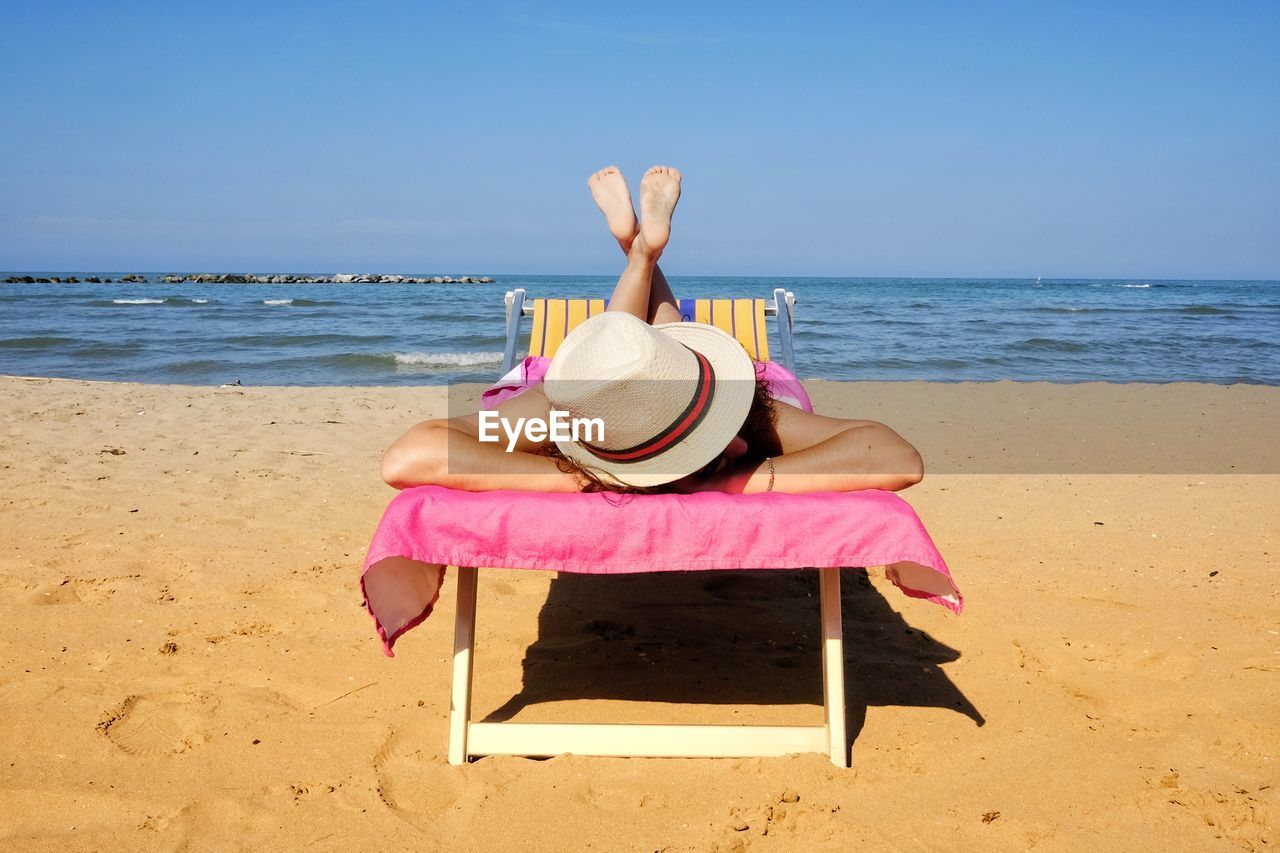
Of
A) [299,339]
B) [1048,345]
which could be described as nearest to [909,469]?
[1048,345]

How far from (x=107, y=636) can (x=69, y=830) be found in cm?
115

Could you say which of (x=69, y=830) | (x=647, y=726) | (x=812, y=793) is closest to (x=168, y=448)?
(x=69, y=830)

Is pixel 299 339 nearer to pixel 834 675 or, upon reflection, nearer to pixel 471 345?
pixel 471 345

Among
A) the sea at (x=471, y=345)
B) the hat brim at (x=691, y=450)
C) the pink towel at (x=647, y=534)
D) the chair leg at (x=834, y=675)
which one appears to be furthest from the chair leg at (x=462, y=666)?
the sea at (x=471, y=345)

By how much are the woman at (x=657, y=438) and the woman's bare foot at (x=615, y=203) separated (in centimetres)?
114

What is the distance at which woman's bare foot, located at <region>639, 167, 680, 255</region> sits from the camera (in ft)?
11.5

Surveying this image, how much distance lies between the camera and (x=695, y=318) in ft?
16.0

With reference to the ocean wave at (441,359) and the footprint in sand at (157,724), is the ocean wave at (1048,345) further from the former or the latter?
the footprint in sand at (157,724)

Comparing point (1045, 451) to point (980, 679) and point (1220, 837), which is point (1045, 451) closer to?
point (980, 679)

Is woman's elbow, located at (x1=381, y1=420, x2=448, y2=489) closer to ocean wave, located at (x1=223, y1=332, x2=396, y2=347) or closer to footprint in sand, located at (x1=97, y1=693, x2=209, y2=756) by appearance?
footprint in sand, located at (x1=97, y1=693, x2=209, y2=756)

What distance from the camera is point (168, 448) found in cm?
570

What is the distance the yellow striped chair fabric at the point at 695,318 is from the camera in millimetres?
4797
